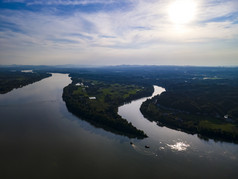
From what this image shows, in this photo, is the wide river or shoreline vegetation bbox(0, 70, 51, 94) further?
shoreline vegetation bbox(0, 70, 51, 94)

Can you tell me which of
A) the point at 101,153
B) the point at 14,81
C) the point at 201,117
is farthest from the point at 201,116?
the point at 14,81

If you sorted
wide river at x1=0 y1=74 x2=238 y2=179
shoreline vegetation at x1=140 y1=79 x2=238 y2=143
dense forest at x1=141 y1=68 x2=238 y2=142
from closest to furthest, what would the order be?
wide river at x1=0 y1=74 x2=238 y2=179, shoreline vegetation at x1=140 y1=79 x2=238 y2=143, dense forest at x1=141 y1=68 x2=238 y2=142

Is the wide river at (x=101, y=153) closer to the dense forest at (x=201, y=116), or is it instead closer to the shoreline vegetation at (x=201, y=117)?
the shoreline vegetation at (x=201, y=117)

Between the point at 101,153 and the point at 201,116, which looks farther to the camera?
the point at 201,116

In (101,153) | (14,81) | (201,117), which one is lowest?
(101,153)

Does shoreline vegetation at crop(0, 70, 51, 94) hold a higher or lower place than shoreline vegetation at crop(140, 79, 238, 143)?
higher

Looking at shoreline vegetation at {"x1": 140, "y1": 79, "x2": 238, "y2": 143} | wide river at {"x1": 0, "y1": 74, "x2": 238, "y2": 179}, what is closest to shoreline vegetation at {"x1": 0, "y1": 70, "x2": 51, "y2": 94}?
wide river at {"x1": 0, "y1": 74, "x2": 238, "y2": 179}

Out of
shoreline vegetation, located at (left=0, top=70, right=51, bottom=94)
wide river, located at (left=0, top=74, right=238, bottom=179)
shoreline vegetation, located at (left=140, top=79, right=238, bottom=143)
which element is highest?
shoreline vegetation, located at (left=0, top=70, right=51, bottom=94)

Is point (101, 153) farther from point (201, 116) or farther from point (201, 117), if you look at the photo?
point (201, 116)

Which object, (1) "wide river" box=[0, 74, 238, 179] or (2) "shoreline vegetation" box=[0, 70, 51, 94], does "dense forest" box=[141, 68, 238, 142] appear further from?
(2) "shoreline vegetation" box=[0, 70, 51, 94]

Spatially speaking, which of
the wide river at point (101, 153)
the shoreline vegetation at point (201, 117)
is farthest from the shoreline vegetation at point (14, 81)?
the shoreline vegetation at point (201, 117)
